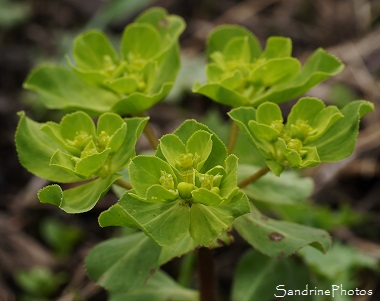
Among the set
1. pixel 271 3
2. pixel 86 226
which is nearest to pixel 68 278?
pixel 86 226

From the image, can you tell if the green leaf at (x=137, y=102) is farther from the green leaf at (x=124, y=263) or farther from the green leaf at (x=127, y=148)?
the green leaf at (x=124, y=263)

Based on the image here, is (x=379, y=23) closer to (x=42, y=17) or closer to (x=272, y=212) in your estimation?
(x=272, y=212)

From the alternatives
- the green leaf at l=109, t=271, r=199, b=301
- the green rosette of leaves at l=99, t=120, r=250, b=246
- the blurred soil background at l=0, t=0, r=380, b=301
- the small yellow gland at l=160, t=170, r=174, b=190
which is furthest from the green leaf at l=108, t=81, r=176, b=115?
the blurred soil background at l=0, t=0, r=380, b=301

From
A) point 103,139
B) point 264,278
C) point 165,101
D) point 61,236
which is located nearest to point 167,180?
point 103,139

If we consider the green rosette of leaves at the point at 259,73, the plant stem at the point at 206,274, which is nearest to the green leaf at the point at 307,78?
the green rosette of leaves at the point at 259,73

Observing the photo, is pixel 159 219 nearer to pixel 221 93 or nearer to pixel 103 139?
pixel 103 139

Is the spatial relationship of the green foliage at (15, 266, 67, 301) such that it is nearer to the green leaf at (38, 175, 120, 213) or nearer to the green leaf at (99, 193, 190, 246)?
the green leaf at (38, 175, 120, 213)
